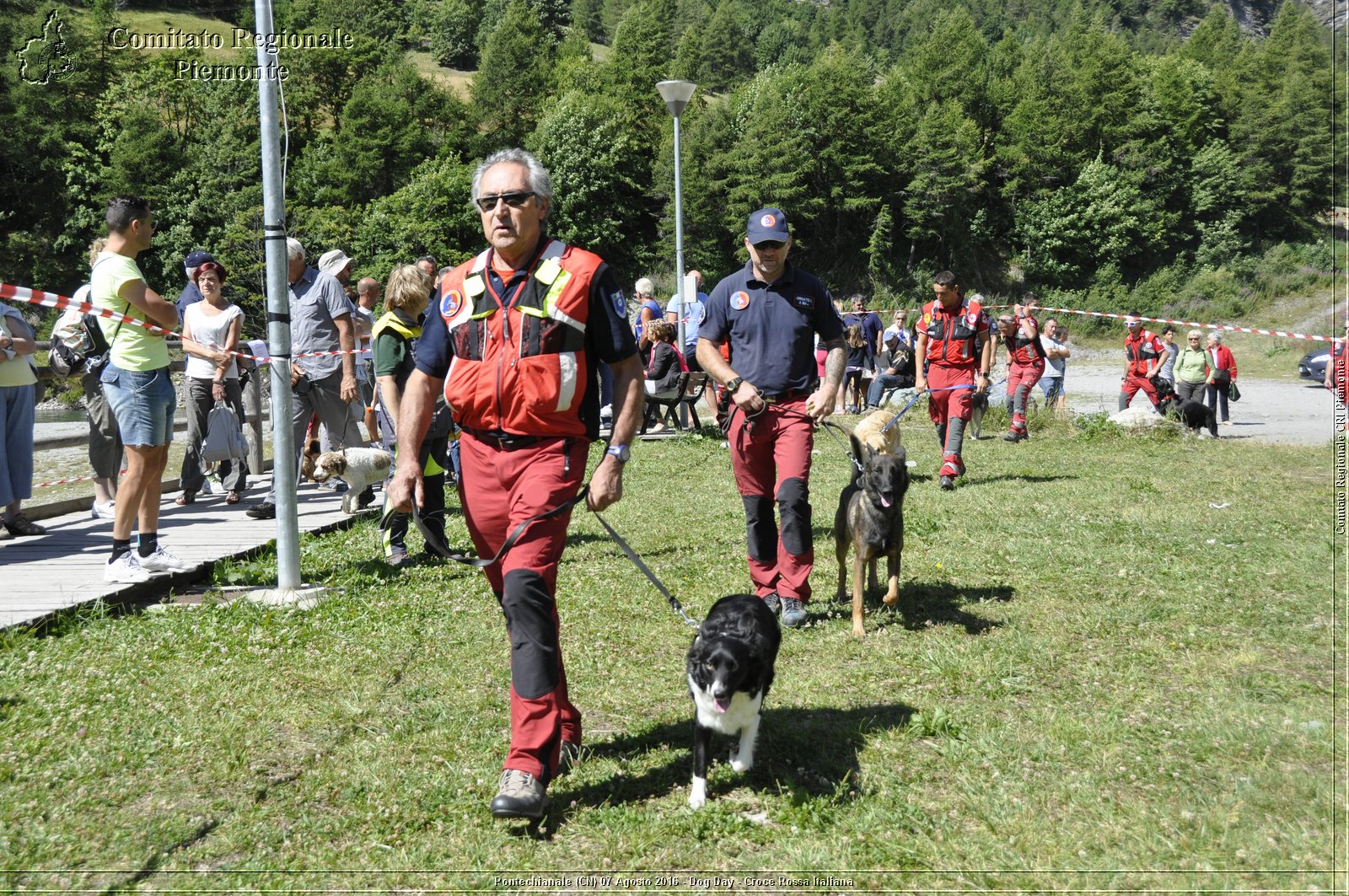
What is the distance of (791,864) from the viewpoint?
10.4 ft

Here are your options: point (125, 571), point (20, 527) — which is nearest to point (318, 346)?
point (20, 527)

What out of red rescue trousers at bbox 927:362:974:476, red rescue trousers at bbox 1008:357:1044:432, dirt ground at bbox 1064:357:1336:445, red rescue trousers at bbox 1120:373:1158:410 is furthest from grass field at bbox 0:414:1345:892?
red rescue trousers at bbox 1120:373:1158:410

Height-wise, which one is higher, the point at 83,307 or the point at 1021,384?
the point at 83,307

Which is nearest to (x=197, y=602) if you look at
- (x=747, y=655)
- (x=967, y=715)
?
(x=747, y=655)

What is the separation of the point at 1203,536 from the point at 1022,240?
6044 centimetres

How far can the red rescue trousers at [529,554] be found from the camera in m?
3.42

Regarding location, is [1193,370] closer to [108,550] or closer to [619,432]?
[619,432]

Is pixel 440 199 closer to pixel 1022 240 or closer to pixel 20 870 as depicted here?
pixel 1022 240

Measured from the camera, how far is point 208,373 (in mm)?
9203

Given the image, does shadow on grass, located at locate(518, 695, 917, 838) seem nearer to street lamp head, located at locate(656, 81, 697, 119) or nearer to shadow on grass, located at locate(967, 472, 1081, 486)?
shadow on grass, located at locate(967, 472, 1081, 486)

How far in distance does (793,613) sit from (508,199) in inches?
121

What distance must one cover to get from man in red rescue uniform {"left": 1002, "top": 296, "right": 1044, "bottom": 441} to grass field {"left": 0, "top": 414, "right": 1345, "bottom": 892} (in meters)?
7.87

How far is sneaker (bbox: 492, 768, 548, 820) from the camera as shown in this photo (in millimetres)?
3283

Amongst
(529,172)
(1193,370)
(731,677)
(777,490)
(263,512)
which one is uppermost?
(529,172)
